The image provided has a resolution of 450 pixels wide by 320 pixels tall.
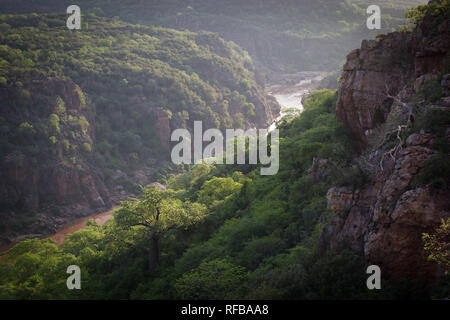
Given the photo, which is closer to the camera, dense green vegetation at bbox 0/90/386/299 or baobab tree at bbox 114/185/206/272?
dense green vegetation at bbox 0/90/386/299

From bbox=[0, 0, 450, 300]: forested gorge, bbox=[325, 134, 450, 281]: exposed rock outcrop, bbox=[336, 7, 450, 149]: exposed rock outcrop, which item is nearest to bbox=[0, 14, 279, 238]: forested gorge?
bbox=[0, 0, 450, 300]: forested gorge

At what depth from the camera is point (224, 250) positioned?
78.7 ft

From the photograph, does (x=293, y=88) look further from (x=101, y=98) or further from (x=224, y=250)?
(x=224, y=250)

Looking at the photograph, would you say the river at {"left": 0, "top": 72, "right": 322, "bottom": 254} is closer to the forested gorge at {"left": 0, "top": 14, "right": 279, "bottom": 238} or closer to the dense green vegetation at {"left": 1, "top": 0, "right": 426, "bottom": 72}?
the forested gorge at {"left": 0, "top": 14, "right": 279, "bottom": 238}

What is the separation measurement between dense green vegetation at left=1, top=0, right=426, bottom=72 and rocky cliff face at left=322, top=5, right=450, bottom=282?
128821 mm

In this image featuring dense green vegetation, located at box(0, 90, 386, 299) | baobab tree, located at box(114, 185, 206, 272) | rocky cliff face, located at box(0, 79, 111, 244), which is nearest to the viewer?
dense green vegetation, located at box(0, 90, 386, 299)

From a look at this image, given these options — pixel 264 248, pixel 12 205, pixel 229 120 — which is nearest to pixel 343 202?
pixel 264 248

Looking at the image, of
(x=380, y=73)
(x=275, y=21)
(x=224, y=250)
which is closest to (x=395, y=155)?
(x=380, y=73)

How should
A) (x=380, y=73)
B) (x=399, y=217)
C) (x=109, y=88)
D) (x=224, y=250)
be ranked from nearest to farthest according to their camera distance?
(x=399, y=217) → (x=380, y=73) → (x=224, y=250) → (x=109, y=88)

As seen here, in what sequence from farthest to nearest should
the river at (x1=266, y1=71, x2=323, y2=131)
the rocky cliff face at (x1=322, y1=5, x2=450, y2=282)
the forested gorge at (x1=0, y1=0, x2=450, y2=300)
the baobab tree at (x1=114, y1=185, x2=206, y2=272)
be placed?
the river at (x1=266, y1=71, x2=323, y2=131) < the baobab tree at (x1=114, y1=185, x2=206, y2=272) < the forested gorge at (x1=0, y1=0, x2=450, y2=300) < the rocky cliff face at (x1=322, y1=5, x2=450, y2=282)

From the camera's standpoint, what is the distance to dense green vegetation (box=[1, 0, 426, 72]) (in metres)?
154

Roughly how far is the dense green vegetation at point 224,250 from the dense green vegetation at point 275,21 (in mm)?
126777

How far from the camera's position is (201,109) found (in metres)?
92.1

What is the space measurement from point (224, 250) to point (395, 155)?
12271 millimetres
